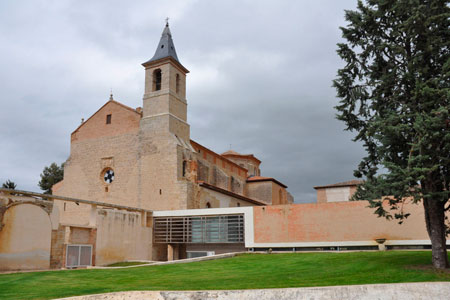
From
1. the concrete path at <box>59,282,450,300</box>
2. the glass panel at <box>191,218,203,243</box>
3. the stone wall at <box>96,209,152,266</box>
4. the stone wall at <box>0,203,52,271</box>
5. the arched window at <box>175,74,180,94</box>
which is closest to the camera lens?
the concrete path at <box>59,282,450,300</box>

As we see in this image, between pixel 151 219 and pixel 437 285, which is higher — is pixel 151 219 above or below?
above

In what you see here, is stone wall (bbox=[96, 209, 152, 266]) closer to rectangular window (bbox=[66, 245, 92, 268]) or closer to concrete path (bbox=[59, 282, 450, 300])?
rectangular window (bbox=[66, 245, 92, 268])

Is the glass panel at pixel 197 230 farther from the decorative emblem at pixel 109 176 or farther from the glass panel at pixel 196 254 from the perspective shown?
the decorative emblem at pixel 109 176

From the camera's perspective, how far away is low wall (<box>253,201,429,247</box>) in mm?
22328

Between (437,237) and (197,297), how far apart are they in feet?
28.5

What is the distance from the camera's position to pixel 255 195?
46.6 metres

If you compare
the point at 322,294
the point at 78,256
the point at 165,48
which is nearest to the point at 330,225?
the point at 322,294

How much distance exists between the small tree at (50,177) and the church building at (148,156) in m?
16.0

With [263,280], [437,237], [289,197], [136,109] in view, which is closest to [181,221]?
[136,109]

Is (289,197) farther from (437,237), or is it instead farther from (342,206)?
(437,237)

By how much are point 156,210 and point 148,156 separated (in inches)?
185

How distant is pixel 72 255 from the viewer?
21.3 metres

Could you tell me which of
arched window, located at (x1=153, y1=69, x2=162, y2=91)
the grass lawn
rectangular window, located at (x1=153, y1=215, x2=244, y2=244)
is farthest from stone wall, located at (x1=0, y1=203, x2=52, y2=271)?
arched window, located at (x1=153, y1=69, x2=162, y2=91)

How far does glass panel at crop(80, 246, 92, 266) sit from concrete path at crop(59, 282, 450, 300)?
41.7 ft
